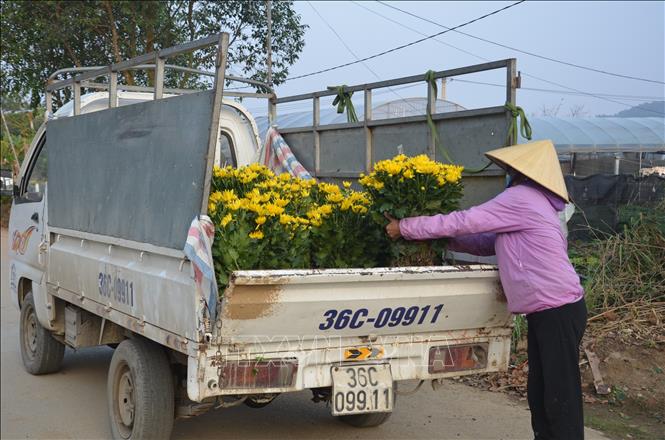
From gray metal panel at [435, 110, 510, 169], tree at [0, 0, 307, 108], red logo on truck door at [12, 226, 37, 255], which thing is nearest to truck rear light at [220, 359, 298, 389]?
gray metal panel at [435, 110, 510, 169]

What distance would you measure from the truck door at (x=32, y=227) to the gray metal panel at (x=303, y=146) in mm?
2030

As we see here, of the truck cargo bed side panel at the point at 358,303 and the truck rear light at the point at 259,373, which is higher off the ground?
the truck cargo bed side panel at the point at 358,303

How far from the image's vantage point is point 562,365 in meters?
3.69

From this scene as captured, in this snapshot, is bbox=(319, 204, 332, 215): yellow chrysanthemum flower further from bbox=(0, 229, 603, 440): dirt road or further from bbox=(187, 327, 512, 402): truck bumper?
bbox=(0, 229, 603, 440): dirt road

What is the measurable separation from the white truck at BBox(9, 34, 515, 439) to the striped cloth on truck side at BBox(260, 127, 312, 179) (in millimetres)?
729

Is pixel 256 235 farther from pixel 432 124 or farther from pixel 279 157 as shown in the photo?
pixel 279 157

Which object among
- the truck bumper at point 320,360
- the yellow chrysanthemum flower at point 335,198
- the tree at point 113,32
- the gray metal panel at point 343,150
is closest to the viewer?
the truck bumper at point 320,360

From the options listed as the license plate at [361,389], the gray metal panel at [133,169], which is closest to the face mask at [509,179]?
the license plate at [361,389]

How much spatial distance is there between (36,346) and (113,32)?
8079mm

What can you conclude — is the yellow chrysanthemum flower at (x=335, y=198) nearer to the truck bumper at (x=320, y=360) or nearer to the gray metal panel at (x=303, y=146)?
the truck bumper at (x=320, y=360)

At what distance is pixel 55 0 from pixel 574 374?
11.7 meters

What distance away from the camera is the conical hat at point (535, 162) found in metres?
3.75

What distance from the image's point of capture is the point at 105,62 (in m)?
14.1

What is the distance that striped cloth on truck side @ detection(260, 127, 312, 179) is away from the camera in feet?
19.4
